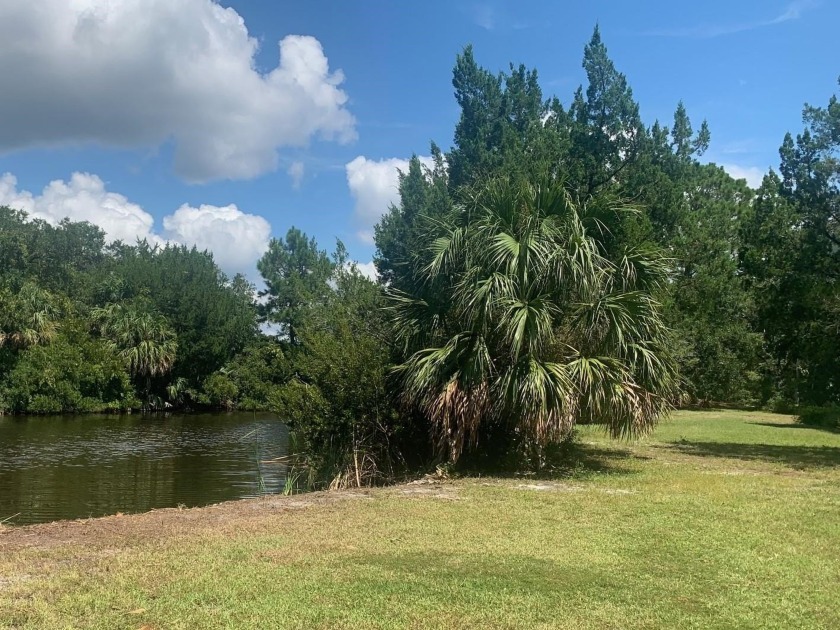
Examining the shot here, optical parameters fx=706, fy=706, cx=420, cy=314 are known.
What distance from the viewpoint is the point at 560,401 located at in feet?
40.0

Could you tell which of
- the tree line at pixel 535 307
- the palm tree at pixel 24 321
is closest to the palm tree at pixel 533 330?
the tree line at pixel 535 307

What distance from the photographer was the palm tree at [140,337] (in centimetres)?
4562

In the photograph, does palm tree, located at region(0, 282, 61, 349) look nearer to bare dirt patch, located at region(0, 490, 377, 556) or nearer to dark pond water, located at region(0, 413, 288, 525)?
dark pond water, located at region(0, 413, 288, 525)

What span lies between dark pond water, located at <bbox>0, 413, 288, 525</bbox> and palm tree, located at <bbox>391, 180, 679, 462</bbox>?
16.5ft

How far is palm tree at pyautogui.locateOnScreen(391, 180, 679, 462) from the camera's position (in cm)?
1244

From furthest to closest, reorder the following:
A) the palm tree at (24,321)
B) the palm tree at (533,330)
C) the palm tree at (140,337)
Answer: the palm tree at (140,337) < the palm tree at (24,321) < the palm tree at (533,330)

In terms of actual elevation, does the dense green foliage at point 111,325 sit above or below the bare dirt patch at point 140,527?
above

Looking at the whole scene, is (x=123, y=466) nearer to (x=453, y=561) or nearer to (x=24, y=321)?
(x=453, y=561)

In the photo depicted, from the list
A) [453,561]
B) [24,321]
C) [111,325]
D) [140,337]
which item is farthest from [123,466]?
[111,325]

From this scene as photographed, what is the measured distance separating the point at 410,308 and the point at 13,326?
3524cm

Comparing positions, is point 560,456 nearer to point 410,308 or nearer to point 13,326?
point 410,308

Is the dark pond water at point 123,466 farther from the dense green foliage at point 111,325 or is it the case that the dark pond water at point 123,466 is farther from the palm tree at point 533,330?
the palm tree at point 533,330

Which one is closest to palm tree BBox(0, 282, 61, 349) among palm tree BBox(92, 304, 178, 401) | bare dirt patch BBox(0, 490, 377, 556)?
palm tree BBox(92, 304, 178, 401)

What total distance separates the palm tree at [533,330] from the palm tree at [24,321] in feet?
114
